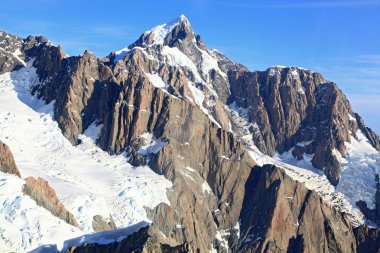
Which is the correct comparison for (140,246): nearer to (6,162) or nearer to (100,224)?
(6,162)

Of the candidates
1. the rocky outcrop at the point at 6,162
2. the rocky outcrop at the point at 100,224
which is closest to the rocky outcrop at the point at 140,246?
the rocky outcrop at the point at 6,162

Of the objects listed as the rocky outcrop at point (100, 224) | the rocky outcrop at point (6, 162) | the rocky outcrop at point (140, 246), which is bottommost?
the rocky outcrop at point (100, 224)

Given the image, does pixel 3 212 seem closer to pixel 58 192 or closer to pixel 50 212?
pixel 50 212

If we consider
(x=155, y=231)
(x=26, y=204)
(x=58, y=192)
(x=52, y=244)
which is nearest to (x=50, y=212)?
(x=26, y=204)

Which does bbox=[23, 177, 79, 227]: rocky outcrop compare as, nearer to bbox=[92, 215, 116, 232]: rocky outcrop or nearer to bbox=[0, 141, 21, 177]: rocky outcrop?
bbox=[0, 141, 21, 177]: rocky outcrop

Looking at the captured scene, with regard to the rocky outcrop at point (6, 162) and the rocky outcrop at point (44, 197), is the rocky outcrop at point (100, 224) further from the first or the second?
the rocky outcrop at point (6, 162)

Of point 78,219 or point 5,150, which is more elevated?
point 5,150
